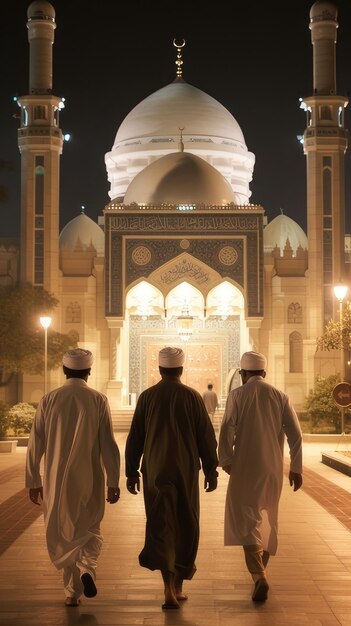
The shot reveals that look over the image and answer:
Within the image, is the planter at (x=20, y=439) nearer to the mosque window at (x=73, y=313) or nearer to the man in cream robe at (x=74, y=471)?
the mosque window at (x=73, y=313)

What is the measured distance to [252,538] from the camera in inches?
273

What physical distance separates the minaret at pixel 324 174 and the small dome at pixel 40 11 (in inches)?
304

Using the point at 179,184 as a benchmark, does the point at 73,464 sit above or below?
below

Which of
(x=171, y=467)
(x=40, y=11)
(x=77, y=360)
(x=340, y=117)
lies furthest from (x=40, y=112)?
(x=171, y=467)

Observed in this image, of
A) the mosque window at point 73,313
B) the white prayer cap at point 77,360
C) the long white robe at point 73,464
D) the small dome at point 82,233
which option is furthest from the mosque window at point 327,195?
the long white robe at point 73,464

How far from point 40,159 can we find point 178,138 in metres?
7.55

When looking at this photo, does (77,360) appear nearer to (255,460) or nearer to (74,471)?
(74,471)

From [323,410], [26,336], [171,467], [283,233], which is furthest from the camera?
[283,233]

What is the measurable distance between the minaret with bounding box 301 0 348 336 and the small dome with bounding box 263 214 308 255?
243 inches

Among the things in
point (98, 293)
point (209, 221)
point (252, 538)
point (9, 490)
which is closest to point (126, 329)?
point (98, 293)

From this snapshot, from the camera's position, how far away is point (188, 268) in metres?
34.0

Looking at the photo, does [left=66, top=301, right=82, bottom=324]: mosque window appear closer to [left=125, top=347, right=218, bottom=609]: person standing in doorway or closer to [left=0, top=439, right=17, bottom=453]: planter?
[left=0, top=439, right=17, bottom=453]: planter

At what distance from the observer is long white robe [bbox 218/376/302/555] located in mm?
7000

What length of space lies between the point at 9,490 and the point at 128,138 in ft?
95.8
